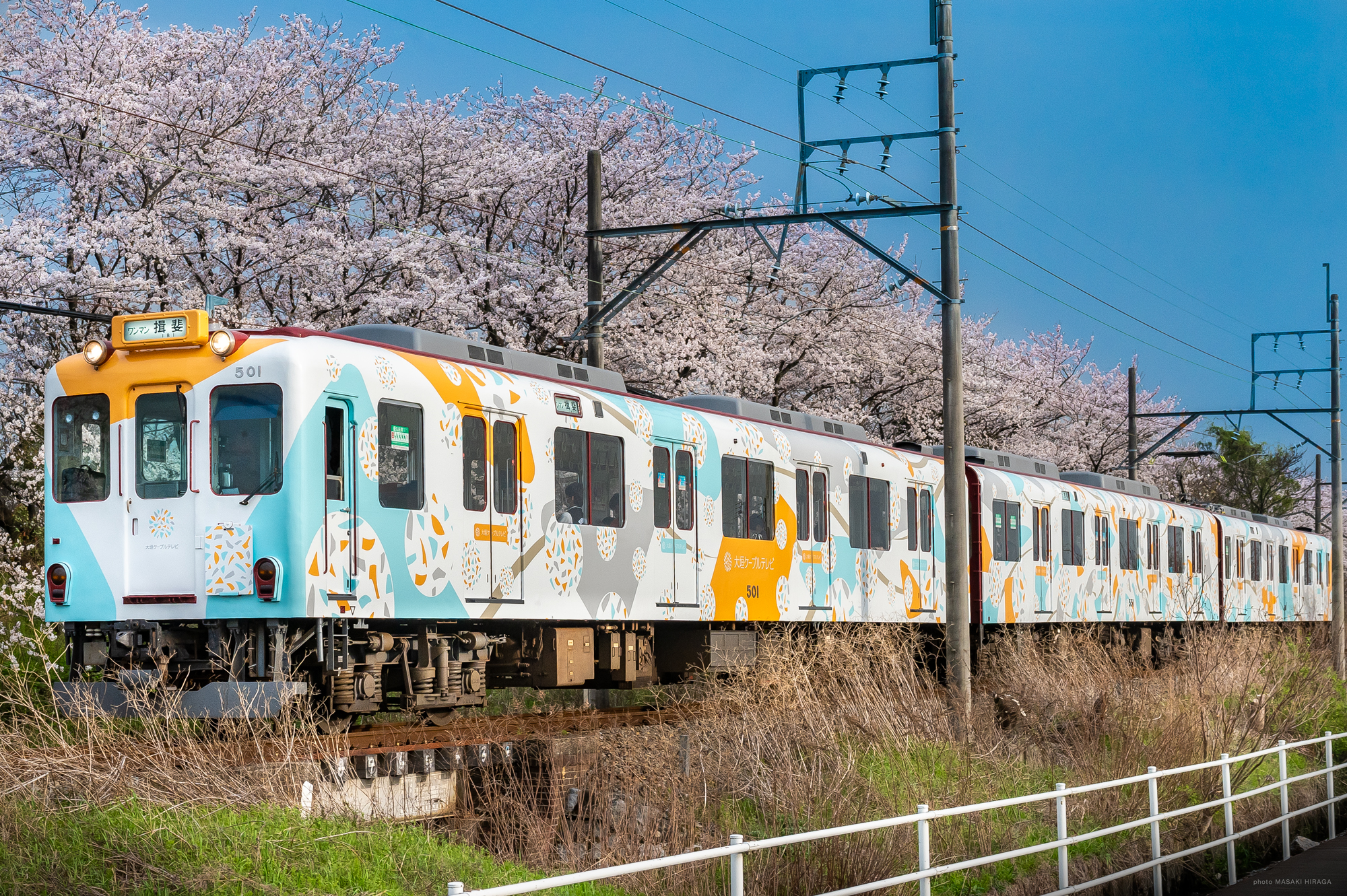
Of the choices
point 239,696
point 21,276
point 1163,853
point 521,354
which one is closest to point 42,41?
point 21,276

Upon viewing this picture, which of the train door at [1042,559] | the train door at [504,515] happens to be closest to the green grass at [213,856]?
the train door at [504,515]

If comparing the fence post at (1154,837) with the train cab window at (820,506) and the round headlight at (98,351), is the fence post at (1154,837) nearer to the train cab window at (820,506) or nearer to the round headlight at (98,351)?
the train cab window at (820,506)

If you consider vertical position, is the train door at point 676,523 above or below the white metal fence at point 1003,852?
above

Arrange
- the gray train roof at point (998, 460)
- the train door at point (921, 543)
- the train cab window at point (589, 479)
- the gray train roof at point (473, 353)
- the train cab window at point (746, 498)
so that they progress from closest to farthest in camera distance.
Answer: the gray train roof at point (473, 353)
the train cab window at point (589, 479)
the train cab window at point (746, 498)
the train door at point (921, 543)
the gray train roof at point (998, 460)

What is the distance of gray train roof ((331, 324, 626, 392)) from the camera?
1304cm

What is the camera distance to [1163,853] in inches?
476

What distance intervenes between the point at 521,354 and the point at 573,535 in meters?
1.72

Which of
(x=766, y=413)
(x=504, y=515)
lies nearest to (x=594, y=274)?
(x=766, y=413)

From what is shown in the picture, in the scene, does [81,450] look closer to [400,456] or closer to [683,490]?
[400,456]

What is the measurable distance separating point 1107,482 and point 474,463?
700 inches

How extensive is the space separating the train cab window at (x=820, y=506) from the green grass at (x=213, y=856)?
9.58 meters

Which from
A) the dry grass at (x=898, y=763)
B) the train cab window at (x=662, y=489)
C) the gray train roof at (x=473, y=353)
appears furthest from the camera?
the train cab window at (x=662, y=489)

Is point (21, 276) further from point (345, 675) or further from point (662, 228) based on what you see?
point (345, 675)

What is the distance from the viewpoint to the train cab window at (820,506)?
18422mm
